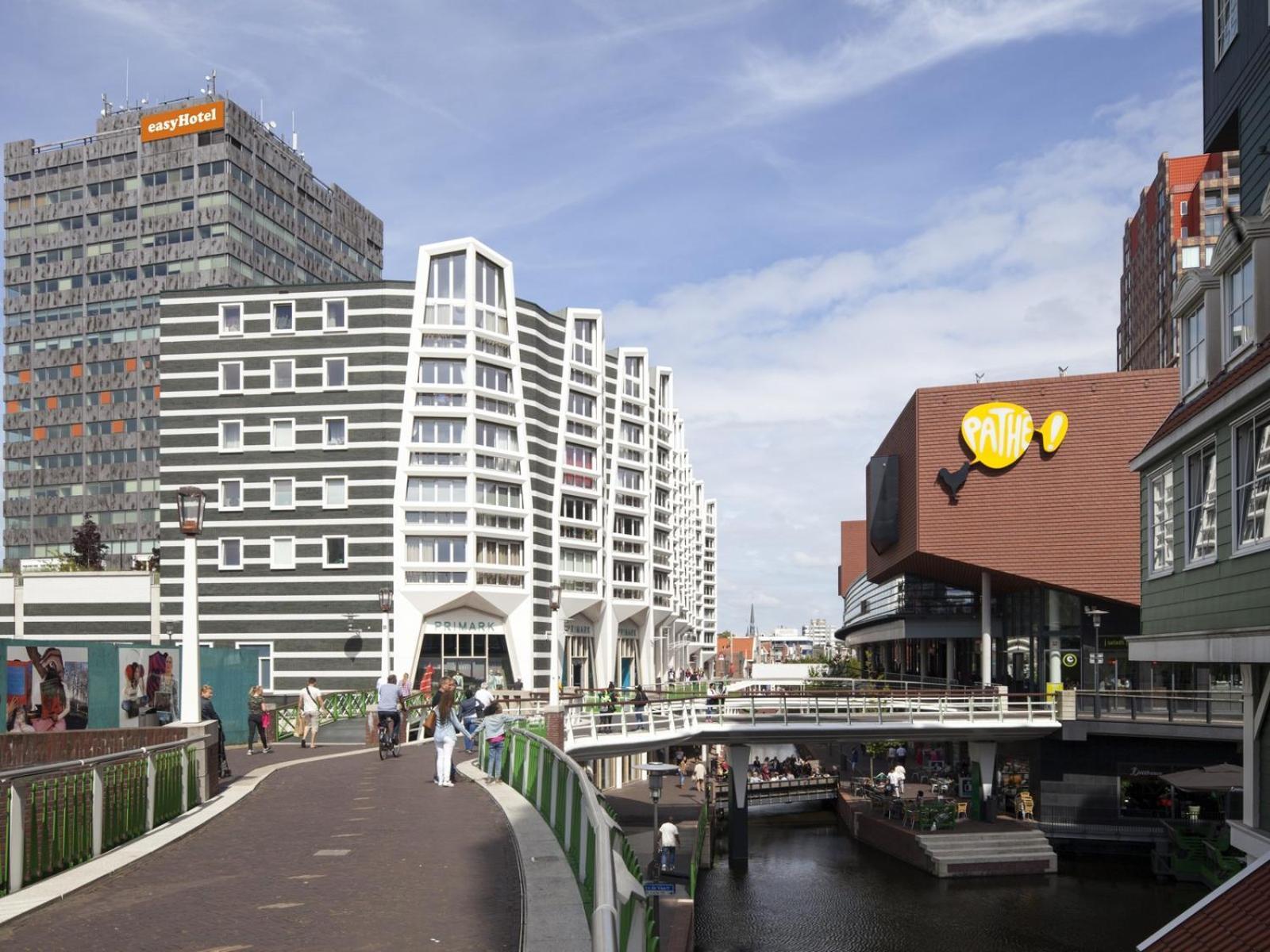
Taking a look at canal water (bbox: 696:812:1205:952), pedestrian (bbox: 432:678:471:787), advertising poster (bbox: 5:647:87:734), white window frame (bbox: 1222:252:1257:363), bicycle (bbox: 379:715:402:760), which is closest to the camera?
white window frame (bbox: 1222:252:1257:363)

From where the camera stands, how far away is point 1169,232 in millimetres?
107625

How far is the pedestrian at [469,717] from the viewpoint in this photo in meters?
26.8

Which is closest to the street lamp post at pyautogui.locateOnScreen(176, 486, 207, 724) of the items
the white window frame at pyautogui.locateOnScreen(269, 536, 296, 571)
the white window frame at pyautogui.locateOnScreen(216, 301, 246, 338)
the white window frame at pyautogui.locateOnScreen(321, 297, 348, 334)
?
the white window frame at pyautogui.locateOnScreen(269, 536, 296, 571)

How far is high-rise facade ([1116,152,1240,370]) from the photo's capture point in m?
103

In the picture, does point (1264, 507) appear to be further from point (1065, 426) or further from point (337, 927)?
point (1065, 426)

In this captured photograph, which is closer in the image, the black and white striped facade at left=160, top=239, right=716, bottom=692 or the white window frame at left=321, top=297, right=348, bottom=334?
the black and white striped facade at left=160, top=239, right=716, bottom=692

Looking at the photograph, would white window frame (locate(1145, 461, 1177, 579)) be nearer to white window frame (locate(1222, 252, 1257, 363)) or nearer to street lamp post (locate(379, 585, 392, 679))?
white window frame (locate(1222, 252, 1257, 363))

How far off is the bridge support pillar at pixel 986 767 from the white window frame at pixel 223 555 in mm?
41059

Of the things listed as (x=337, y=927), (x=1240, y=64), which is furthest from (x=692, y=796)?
(x=337, y=927)

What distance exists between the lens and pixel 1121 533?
49.4m

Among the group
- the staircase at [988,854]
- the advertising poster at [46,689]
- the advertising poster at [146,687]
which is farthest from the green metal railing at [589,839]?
the staircase at [988,854]

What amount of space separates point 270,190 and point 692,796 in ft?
243

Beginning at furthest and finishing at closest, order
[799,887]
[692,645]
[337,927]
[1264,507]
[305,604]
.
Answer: [692,645] < [305,604] < [799,887] < [1264,507] < [337,927]

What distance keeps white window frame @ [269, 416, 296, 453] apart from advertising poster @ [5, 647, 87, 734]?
146 feet
